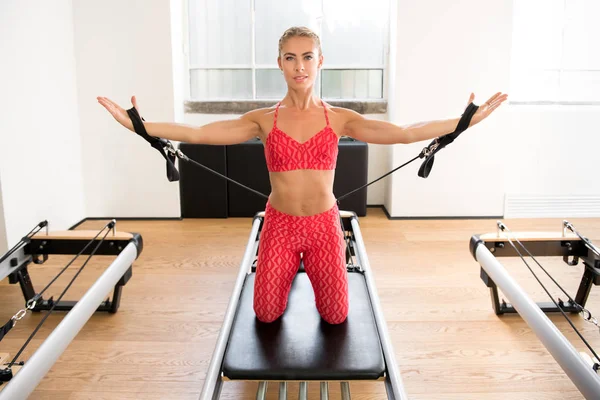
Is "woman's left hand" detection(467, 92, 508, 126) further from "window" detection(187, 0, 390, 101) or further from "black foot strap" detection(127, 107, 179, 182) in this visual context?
"window" detection(187, 0, 390, 101)

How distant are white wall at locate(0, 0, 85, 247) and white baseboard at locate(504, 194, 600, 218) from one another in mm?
3745

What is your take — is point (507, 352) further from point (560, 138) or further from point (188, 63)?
point (188, 63)

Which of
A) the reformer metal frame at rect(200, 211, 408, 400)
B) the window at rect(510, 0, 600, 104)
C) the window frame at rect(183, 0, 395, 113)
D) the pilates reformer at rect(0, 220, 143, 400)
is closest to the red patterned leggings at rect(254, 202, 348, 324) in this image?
the reformer metal frame at rect(200, 211, 408, 400)

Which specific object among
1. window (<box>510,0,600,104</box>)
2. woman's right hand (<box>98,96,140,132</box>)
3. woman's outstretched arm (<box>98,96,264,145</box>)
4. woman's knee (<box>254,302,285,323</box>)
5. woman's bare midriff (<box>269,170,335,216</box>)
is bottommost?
woman's knee (<box>254,302,285,323</box>)

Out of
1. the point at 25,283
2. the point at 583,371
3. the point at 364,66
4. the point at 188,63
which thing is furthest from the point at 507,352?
the point at 188,63

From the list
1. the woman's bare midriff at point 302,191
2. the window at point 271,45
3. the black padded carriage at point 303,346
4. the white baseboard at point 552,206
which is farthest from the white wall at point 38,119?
the white baseboard at point 552,206

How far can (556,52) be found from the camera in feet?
15.8

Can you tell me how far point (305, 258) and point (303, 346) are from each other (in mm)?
339

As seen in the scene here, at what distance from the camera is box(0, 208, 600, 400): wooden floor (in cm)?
223

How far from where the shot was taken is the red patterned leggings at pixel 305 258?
2053 mm

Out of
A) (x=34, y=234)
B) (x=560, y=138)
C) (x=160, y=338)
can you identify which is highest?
(x=560, y=138)

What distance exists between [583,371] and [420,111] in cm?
318

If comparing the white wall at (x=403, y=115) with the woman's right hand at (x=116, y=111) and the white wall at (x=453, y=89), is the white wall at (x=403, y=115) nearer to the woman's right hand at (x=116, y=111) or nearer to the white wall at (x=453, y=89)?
the white wall at (x=453, y=89)

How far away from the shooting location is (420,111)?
466 centimetres
